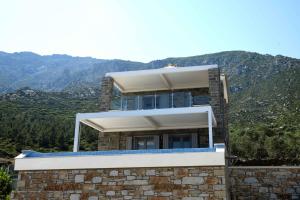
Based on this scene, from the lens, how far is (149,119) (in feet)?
48.9

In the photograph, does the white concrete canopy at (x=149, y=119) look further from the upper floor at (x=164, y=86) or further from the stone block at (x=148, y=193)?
the stone block at (x=148, y=193)

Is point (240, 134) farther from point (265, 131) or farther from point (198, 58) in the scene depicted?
point (198, 58)

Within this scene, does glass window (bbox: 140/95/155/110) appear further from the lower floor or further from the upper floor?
the lower floor

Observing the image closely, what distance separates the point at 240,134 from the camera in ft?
114

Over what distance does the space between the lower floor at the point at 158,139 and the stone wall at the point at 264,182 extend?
1713 mm

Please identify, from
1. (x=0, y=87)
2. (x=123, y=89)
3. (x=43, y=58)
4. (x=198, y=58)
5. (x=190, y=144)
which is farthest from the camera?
(x=43, y=58)

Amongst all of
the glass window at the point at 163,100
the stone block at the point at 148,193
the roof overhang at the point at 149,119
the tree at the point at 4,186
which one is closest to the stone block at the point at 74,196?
the stone block at the point at 148,193

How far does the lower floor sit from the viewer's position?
615 inches

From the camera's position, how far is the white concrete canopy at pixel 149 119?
13.7 meters

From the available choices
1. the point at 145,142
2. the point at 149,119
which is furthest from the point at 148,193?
the point at 145,142

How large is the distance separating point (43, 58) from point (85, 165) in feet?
501

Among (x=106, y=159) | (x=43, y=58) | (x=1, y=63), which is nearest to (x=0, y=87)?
(x=1, y=63)

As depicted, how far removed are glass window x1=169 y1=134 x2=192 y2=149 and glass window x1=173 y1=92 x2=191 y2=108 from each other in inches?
72.5

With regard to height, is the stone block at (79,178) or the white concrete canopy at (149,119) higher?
the white concrete canopy at (149,119)
